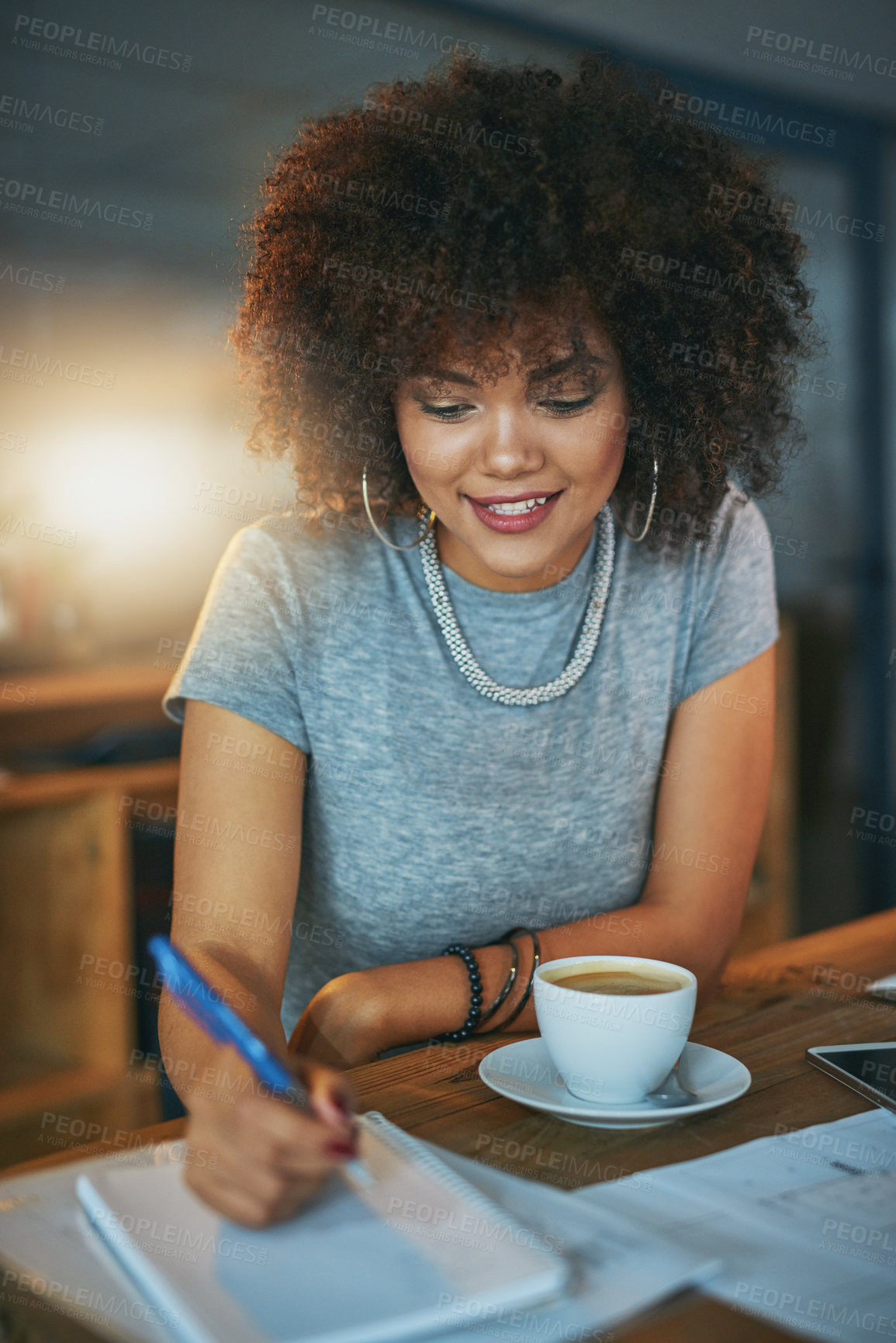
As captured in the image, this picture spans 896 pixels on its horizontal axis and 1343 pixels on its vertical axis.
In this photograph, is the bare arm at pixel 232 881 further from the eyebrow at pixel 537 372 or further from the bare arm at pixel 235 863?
the eyebrow at pixel 537 372

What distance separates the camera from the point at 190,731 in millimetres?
1060

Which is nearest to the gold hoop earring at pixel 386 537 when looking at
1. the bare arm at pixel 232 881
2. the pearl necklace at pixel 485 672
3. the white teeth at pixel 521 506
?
the pearl necklace at pixel 485 672

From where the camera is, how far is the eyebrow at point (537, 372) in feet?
3.26

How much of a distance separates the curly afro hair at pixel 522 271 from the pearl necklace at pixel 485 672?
0.07 m

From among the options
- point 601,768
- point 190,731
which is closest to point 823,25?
point 601,768

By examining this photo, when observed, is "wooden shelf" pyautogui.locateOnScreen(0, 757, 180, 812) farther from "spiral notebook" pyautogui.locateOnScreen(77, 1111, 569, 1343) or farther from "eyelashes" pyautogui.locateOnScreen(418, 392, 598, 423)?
"spiral notebook" pyautogui.locateOnScreen(77, 1111, 569, 1343)

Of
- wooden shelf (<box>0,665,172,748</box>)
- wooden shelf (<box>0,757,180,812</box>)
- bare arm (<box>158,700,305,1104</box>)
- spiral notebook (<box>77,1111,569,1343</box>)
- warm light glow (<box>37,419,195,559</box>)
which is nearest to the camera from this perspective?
spiral notebook (<box>77,1111,569,1343</box>)

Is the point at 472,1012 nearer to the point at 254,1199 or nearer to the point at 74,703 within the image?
the point at 254,1199

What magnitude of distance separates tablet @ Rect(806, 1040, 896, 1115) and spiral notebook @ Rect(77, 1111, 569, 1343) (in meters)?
0.29

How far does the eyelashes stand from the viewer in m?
1.02

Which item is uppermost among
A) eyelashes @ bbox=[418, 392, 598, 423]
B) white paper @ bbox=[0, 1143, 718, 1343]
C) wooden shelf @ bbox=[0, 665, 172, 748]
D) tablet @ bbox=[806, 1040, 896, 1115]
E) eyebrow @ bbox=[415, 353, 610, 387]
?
eyebrow @ bbox=[415, 353, 610, 387]

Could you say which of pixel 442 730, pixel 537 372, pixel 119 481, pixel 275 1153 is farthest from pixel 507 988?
pixel 119 481

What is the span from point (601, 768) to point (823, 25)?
7.90ft

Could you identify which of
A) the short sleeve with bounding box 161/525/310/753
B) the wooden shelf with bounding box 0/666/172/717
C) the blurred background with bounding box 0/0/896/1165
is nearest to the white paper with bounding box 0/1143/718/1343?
the short sleeve with bounding box 161/525/310/753
